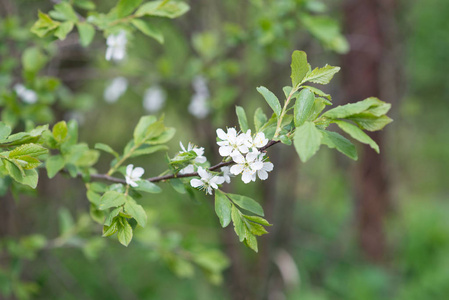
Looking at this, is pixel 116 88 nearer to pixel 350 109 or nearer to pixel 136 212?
pixel 136 212

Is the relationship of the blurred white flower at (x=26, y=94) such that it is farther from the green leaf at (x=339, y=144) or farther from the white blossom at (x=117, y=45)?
the green leaf at (x=339, y=144)

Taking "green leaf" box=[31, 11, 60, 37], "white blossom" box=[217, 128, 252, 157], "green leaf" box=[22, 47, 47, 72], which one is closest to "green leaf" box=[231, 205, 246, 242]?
"white blossom" box=[217, 128, 252, 157]

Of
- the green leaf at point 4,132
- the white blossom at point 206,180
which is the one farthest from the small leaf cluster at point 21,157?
the white blossom at point 206,180

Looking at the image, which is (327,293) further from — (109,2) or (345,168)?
(109,2)

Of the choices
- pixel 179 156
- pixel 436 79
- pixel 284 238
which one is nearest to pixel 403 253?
Result: pixel 284 238

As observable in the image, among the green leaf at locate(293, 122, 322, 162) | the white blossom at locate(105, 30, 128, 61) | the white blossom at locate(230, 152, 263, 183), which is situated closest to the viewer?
the green leaf at locate(293, 122, 322, 162)

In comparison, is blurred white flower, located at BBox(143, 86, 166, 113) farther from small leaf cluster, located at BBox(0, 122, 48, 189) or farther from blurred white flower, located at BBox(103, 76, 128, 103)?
small leaf cluster, located at BBox(0, 122, 48, 189)

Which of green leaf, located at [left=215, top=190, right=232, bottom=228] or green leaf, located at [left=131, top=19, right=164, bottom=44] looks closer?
green leaf, located at [left=215, top=190, right=232, bottom=228]
